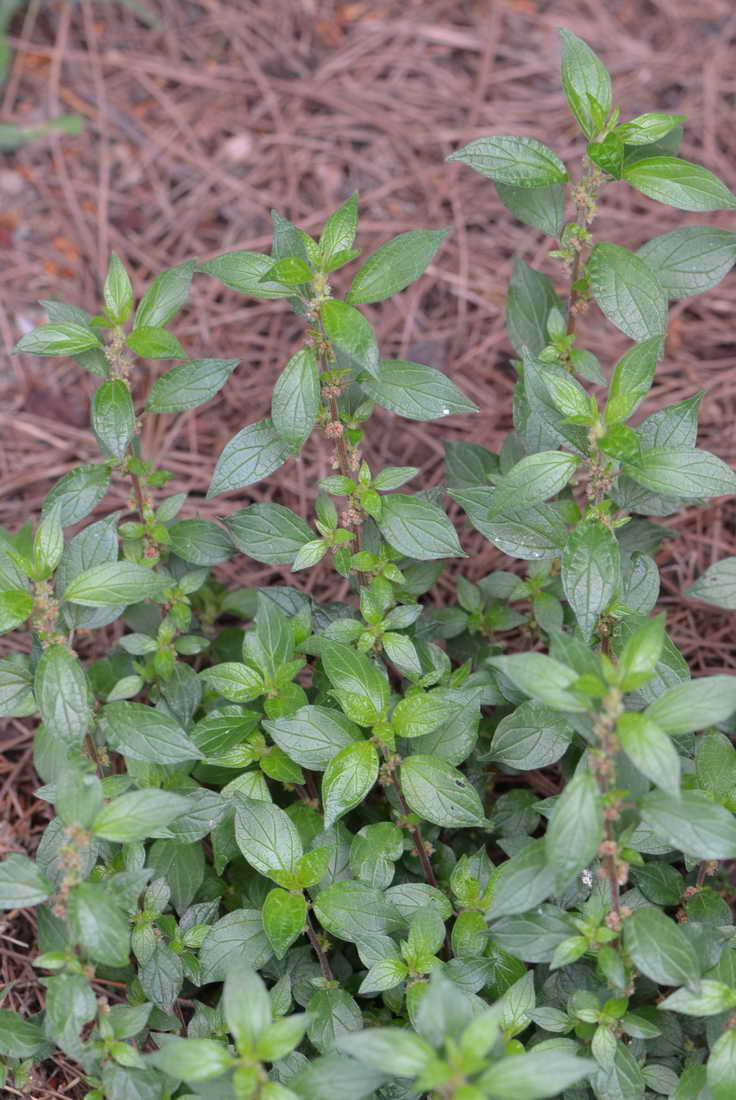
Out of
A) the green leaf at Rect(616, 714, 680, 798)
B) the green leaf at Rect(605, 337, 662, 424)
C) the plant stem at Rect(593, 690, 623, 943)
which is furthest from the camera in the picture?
the green leaf at Rect(605, 337, 662, 424)

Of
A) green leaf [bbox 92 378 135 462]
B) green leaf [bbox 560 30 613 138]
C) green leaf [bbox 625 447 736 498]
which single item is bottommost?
green leaf [bbox 625 447 736 498]

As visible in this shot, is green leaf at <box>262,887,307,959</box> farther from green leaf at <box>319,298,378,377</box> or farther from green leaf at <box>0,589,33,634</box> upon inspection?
green leaf at <box>319,298,378,377</box>

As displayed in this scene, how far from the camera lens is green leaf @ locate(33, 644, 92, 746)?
8.00 feet

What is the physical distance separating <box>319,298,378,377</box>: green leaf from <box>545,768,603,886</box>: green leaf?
1.02 m

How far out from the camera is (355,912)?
99.8 inches

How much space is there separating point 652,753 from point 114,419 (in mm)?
1537

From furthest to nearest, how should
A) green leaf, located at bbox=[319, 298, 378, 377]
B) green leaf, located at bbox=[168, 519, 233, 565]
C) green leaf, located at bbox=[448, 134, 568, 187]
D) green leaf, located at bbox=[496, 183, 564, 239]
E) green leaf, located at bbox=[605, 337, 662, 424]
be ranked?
green leaf, located at bbox=[168, 519, 233, 565] < green leaf, located at bbox=[496, 183, 564, 239] < green leaf, located at bbox=[448, 134, 568, 187] < green leaf, located at bbox=[605, 337, 662, 424] < green leaf, located at bbox=[319, 298, 378, 377]

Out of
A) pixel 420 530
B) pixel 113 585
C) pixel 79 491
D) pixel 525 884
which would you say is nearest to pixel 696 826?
pixel 525 884

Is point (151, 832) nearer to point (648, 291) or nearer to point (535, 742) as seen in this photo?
point (535, 742)

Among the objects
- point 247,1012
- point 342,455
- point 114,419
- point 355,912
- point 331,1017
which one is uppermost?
point 114,419

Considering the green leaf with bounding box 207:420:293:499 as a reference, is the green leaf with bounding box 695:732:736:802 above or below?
below

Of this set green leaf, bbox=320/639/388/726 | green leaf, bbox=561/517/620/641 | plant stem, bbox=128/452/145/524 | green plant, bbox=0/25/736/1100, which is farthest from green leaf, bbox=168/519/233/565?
green leaf, bbox=561/517/620/641

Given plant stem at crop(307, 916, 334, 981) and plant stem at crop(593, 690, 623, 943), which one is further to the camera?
plant stem at crop(307, 916, 334, 981)

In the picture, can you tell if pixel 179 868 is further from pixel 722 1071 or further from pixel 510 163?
pixel 510 163
